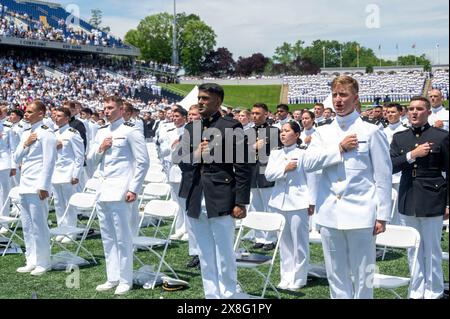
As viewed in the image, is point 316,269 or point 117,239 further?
point 316,269

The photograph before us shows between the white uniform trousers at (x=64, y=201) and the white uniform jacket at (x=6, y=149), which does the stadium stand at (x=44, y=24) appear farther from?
the white uniform trousers at (x=64, y=201)

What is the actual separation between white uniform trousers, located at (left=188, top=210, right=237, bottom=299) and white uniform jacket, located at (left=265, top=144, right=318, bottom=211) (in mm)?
1181

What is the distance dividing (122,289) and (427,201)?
314 cm

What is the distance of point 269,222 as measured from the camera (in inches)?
221

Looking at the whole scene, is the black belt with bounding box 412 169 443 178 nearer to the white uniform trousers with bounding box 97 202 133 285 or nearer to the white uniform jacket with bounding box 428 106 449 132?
the white uniform jacket with bounding box 428 106 449 132

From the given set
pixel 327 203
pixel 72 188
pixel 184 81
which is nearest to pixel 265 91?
pixel 184 81

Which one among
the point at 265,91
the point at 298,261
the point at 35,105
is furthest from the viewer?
the point at 265,91

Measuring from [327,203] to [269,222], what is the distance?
1457 mm

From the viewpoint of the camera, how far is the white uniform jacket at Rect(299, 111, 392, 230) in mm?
4090

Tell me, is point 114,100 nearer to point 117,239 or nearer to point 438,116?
point 117,239

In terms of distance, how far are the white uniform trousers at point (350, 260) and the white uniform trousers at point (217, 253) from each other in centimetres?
97

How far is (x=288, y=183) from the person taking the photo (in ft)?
20.0

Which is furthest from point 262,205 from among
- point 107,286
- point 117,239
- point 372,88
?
point 372,88

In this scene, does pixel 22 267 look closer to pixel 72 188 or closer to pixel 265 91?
pixel 72 188
